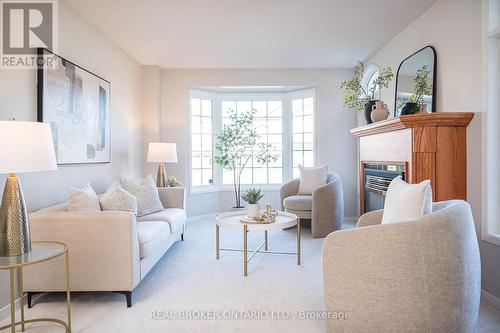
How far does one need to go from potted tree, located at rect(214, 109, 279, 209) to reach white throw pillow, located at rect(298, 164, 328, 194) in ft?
3.40

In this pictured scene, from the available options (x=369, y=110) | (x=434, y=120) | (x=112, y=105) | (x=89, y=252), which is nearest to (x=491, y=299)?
(x=434, y=120)

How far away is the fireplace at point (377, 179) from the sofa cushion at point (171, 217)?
90.6 inches

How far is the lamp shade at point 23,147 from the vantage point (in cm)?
177

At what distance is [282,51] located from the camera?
Result: 4730mm

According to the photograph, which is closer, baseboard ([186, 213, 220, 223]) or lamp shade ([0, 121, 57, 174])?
lamp shade ([0, 121, 57, 174])

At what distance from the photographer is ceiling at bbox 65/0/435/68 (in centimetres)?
330

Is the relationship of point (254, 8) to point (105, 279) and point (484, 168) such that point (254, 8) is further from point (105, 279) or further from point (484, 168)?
point (105, 279)

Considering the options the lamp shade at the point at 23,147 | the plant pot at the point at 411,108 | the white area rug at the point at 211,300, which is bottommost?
the white area rug at the point at 211,300

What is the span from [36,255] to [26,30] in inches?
73.8

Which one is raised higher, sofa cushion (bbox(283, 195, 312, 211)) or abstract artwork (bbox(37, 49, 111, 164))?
abstract artwork (bbox(37, 49, 111, 164))

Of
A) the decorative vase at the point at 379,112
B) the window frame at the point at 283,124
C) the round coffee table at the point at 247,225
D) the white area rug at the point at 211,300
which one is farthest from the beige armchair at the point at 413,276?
the window frame at the point at 283,124

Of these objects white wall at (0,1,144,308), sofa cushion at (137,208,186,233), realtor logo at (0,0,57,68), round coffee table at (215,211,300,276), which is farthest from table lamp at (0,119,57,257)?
round coffee table at (215,211,300,276)

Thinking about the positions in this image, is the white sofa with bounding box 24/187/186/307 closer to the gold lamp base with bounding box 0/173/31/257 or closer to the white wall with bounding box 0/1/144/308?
the white wall with bounding box 0/1/144/308

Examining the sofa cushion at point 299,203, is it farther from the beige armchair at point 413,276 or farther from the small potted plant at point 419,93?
the beige armchair at point 413,276
